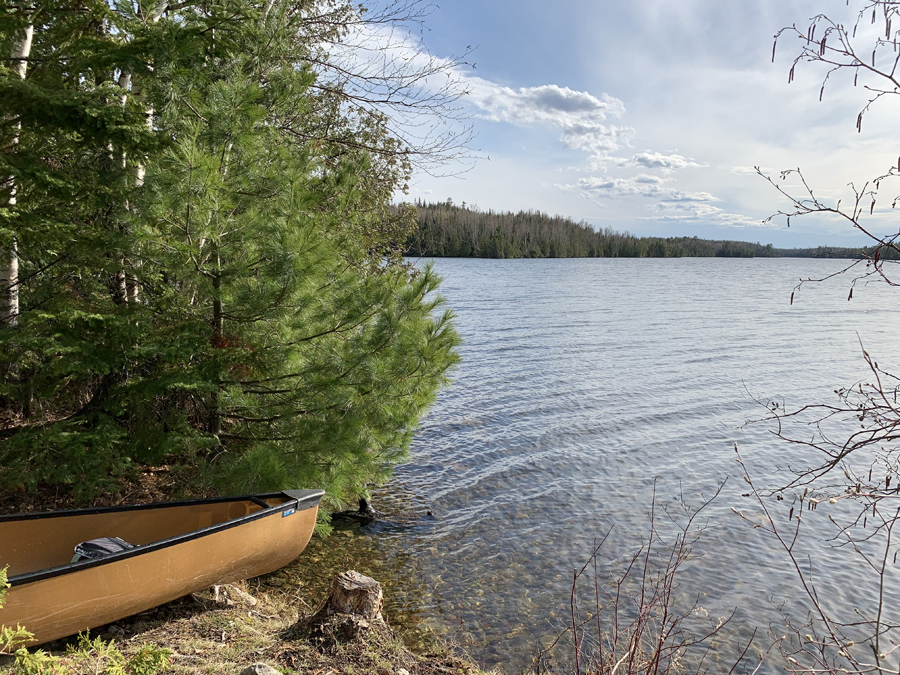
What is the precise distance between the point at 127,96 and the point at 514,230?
104354mm

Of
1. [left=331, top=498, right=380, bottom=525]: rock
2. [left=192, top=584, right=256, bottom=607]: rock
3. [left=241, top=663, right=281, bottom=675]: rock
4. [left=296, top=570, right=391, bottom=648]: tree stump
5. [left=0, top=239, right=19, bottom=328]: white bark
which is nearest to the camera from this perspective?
[left=241, top=663, right=281, bottom=675]: rock

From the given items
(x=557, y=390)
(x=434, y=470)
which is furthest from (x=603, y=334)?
(x=434, y=470)

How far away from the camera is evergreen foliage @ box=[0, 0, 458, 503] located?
497 cm

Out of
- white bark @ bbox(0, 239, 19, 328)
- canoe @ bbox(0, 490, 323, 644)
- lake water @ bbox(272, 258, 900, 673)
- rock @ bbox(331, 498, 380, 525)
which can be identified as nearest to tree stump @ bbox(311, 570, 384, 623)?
canoe @ bbox(0, 490, 323, 644)

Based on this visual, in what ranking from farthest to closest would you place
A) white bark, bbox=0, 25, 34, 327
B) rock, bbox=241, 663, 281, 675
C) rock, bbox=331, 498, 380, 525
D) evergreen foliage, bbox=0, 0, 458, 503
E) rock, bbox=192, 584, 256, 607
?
rock, bbox=331, 498, 380, 525 < white bark, bbox=0, 25, 34, 327 < evergreen foliage, bbox=0, 0, 458, 503 < rock, bbox=192, 584, 256, 607 < rock, bbox=241, 663, 281, 675

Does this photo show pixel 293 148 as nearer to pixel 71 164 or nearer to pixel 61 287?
pixel 71 164

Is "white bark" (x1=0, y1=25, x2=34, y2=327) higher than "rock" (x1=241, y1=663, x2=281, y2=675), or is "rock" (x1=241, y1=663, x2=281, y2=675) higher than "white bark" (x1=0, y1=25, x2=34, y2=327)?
"white bark" (x1=0, y1=25, x2=34, y2=327)

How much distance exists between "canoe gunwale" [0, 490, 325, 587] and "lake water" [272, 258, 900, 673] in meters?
1.27

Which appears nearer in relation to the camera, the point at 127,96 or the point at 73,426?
the point at 73,426

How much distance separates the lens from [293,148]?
20.8 ft

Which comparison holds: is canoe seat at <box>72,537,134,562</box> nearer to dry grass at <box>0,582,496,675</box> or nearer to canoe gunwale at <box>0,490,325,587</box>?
canoe gunwale at <box>0,490,325,587</box>

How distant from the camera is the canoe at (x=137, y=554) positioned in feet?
12.0

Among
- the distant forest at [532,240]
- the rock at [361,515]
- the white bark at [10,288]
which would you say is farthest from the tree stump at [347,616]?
the distant forest at [532,240]

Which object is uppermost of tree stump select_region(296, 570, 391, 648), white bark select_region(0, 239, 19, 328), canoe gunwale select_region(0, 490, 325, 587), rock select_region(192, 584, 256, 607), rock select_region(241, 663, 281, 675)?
white bark select_region(0, 239, 19, 328)
